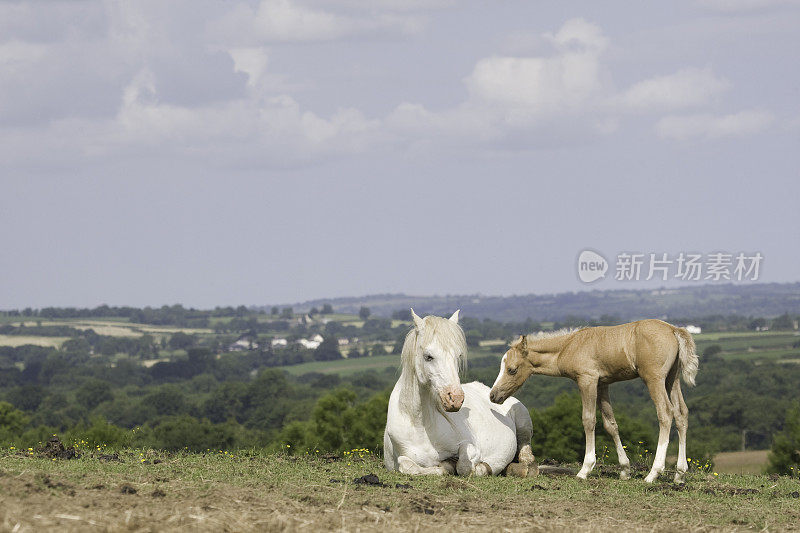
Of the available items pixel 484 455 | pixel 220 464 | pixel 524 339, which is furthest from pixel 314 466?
pixel 524 339

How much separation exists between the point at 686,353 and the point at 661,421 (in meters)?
1.01

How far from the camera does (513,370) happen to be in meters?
13.6

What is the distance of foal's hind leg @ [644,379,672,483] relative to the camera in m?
12.5

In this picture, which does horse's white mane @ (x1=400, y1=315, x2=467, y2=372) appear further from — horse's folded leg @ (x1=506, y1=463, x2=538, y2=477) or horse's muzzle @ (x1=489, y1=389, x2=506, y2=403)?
horse's folded leg @ (x1=506, y1=463, x2=538, y2=477)

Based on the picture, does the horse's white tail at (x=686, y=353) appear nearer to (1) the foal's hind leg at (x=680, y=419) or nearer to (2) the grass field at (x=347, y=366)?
(1) the foal's hind leg at (x=680, y=419)

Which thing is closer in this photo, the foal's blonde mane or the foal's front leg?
the foal's front leg

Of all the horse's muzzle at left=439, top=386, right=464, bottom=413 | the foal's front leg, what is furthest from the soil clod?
the foal's front leg

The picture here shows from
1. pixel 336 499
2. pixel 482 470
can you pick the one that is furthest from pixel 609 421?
pixel 336 499

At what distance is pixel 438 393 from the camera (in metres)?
11.8

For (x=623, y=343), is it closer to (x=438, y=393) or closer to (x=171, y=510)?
(x=438, y=393)

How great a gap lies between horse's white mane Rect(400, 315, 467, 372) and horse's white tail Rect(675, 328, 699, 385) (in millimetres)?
3064

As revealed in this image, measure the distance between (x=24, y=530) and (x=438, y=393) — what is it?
5730mm

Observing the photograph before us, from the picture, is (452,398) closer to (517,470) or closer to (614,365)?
(517,470)

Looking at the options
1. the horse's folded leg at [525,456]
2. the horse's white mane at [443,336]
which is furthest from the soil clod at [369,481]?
the horse's folded leg at [525,456]
